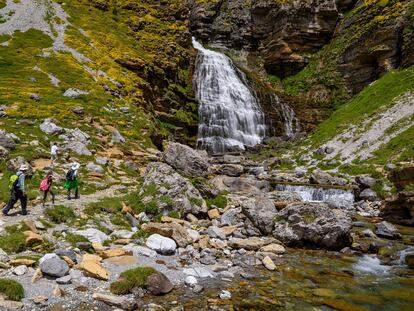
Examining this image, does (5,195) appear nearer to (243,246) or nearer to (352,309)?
(243,246)

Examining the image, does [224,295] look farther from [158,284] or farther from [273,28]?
[273,28]

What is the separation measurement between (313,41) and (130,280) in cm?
8815

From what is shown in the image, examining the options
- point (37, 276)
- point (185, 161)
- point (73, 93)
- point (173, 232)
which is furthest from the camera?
point (73, 93)

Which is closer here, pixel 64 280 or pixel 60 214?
pixel 64 280

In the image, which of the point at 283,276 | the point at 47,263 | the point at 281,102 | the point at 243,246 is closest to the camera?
the point at 47,263

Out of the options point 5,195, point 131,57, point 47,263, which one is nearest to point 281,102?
point 131,57

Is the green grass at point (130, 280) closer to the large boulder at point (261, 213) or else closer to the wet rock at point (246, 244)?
the wet rock at point (246, 244)

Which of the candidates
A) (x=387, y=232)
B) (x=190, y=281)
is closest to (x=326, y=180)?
(x=387, y=232)

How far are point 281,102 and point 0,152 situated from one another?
63493mm

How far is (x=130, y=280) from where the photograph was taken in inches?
453

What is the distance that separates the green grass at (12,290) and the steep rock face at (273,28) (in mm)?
86662

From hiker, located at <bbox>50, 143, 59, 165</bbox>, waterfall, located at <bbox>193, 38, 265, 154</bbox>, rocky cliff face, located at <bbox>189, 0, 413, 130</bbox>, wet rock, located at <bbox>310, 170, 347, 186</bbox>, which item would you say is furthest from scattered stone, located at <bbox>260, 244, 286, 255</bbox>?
rocky cliff face, located at <bbox>189, 0, 413, 130</bbox>

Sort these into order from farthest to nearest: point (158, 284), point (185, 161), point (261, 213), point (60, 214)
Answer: point (185, 161) → point (261, 213) → point (60, 214) → point (158, 284)

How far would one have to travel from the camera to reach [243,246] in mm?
16859
